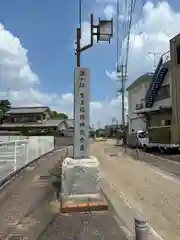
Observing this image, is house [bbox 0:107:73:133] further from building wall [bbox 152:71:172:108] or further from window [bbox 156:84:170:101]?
building wall [bbox 152:71:172:108]

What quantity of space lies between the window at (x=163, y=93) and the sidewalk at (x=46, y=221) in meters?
35.3

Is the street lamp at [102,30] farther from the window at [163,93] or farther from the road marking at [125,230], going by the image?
the window at [163,93]

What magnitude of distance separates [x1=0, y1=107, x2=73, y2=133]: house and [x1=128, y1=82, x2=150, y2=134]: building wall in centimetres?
1775

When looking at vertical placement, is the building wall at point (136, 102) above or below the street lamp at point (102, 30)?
above

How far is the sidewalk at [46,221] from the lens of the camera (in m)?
6.30

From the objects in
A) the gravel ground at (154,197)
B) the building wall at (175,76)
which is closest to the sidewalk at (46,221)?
the gravel ground at (154,197)

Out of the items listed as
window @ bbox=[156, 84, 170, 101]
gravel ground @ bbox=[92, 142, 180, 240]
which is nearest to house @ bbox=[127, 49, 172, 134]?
window @ bbox=[156, 84, 170, 101]

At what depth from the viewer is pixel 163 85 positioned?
149 ft

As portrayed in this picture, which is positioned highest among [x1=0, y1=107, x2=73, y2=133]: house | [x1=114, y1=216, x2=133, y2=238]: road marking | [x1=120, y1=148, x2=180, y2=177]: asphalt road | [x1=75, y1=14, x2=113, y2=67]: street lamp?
[x1=0, y1=107, x2=73, y2=133]: house

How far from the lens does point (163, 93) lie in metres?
45.2

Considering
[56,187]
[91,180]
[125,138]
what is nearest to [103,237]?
[91,180]

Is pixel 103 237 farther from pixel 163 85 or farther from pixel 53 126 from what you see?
pixel 53 126

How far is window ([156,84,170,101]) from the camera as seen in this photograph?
43.7 metres

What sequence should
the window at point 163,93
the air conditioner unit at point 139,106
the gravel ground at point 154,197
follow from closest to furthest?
1. the gravel ground at point 154,197
2. the window at point 163,93
3. the air conditioner unit at point 139,106
